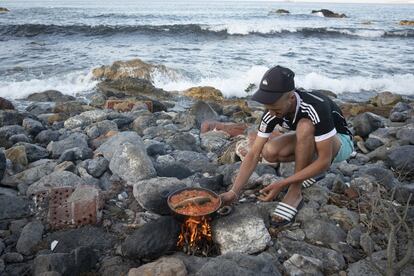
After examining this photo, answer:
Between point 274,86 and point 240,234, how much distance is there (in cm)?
121

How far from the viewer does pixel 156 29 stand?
22.8 m

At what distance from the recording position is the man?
288cm

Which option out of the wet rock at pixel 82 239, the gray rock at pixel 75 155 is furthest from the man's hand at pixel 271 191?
the gray rock at pixel 75 155

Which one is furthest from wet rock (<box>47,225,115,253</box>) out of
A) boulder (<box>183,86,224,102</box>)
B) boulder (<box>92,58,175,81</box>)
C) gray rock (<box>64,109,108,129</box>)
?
boulder (<box>92,58,175,81</box>)

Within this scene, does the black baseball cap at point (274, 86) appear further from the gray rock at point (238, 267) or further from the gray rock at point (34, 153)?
the gray rock at point (34, 153)

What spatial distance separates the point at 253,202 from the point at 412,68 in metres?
14.5

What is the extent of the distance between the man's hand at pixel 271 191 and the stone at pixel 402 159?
2.03 meters

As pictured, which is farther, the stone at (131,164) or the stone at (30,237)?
the stone at (131,164)

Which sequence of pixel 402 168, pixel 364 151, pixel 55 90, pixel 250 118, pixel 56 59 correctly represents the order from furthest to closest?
pixel 56 59 < pixel 55 90 < pixel 250 118 < pixel 364 151 < pixel 402 168

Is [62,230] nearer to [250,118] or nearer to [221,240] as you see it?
[221,240]

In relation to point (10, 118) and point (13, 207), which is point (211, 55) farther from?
point (13, 207)

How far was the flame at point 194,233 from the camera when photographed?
296cm

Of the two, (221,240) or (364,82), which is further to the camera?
(364,82)

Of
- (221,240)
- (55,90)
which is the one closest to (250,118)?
(221,240)
